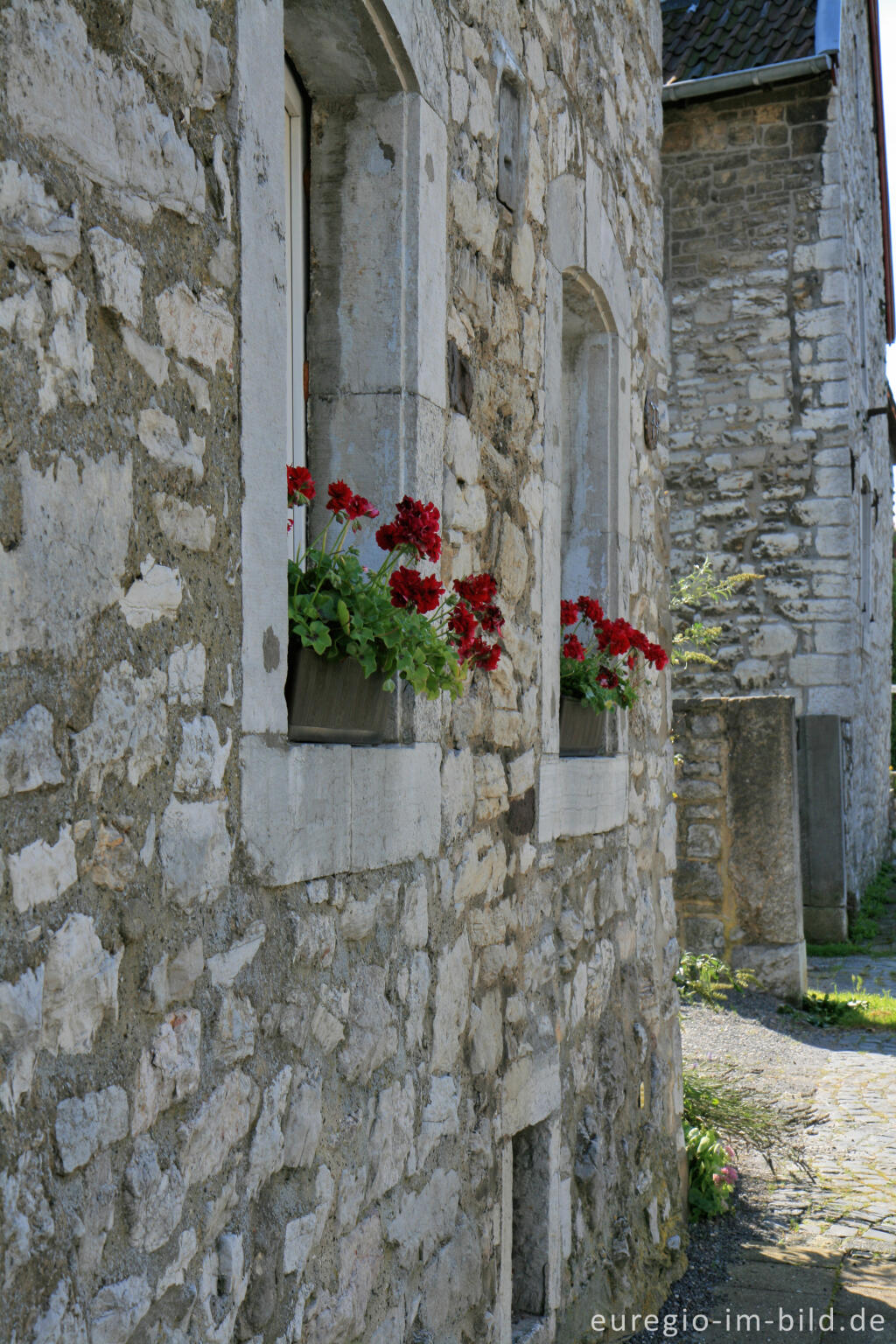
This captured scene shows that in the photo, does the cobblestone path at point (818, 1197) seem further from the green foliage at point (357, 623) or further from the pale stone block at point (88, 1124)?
the pale stone block at point (88, 1124)

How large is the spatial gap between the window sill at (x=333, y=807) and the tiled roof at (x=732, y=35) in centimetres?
908

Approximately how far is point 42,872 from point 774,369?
969cm

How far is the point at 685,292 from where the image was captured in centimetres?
1053

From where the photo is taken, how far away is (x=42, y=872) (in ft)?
4.72

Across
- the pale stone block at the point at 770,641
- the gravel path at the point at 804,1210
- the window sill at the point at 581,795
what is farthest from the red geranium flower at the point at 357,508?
the pale stone block at the point at 770,641

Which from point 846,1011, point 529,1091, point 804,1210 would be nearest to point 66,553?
point 529,1091

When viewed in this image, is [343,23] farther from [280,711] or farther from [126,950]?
[126,950]

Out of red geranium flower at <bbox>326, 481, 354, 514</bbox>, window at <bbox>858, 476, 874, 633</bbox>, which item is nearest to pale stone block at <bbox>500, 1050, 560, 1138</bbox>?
red geranium flower at <bbox>326, 481, 354, 514</bbox>

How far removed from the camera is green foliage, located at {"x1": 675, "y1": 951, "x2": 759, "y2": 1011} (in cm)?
695

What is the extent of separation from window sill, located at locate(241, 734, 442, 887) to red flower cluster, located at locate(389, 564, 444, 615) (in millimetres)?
280

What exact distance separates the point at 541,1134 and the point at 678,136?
9.15 meters

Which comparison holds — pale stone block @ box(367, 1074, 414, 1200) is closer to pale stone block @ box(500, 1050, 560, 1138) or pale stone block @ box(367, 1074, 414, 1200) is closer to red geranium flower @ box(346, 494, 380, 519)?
pale stone block @ box(500, 1050, 560, 1138)

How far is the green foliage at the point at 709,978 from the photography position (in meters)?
6.95

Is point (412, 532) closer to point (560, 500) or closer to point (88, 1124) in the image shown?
point (88, 1124)
